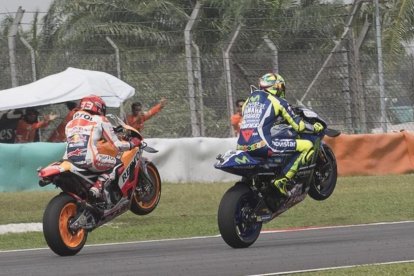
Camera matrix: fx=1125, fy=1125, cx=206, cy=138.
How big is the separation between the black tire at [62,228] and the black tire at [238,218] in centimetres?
142

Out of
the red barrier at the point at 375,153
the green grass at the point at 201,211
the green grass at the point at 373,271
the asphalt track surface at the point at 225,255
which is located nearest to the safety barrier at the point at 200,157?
the red barrier at the point at 375,153

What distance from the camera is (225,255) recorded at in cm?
1020

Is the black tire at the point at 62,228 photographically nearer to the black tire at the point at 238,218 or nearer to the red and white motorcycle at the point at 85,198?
the red and white motorcycle at the point at 85,198

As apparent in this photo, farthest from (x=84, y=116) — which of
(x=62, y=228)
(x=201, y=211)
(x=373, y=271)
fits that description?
(x=201, y=211)

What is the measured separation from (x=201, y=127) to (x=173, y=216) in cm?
470

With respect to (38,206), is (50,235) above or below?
above

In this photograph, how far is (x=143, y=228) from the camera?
13875 mm

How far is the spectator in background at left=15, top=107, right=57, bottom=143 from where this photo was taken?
2009cm

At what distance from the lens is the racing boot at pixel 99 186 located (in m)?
11.2

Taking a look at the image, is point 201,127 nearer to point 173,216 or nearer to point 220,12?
point 173,216

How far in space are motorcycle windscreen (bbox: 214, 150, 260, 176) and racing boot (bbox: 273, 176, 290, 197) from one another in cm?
30

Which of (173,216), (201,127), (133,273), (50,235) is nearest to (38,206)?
(173,216)

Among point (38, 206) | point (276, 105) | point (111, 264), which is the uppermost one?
point (276, 105)

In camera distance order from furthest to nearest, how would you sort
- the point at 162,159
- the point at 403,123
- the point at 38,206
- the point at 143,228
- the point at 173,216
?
the point at 403,123
the point at 162,159
the point at 38,206
the point at 173,216
the point at 143,228
